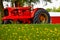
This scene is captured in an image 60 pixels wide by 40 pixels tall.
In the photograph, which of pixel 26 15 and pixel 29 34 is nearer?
pixel 29 34

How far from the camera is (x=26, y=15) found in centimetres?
1616

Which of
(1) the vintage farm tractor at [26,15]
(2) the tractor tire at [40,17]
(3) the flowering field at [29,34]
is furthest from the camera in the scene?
(1) the vintage farm tractor at [26,15]

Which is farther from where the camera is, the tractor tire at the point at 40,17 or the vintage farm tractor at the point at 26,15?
the vintage farm tractor at the point at 26,15

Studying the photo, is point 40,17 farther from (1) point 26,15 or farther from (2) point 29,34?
(2) point 29,34

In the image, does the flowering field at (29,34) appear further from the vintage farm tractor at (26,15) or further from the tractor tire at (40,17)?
the vintage farm tractor at (26,15)

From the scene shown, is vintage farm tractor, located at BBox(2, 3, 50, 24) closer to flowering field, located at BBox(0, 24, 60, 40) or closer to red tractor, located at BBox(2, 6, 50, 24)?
red tractor, located at BBox(2, 6, 50, 24)

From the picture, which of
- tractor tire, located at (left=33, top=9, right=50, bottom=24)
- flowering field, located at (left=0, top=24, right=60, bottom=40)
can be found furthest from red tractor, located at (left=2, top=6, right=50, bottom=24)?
flowering field, located at (left=0, top=24, right=60, bottom=40)

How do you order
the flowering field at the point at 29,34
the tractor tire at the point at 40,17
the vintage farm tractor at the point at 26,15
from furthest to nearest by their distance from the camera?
the vintage farm tractor at the point at 26,15 < the tractor tire at the point at 40,17 < the flowering field at the point at 29,34

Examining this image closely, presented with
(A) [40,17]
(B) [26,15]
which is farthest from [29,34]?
(B) [26,15]

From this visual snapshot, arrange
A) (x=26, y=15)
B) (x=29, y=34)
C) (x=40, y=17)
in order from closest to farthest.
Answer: (x=29, y=34) < (x=40, y=17) < (x=26, y=15)

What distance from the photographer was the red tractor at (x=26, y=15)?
51.4ft

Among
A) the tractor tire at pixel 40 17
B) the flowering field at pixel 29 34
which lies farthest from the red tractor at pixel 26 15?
the flowering field at pixel 29 34

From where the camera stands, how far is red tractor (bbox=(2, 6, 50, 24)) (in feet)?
51.4

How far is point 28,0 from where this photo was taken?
23859mm
